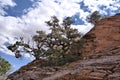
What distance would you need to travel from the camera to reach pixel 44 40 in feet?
185

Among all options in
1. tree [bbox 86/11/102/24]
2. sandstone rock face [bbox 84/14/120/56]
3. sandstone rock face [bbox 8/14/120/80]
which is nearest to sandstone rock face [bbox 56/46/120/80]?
sandstone rock face [bbox 8/14/120/80]

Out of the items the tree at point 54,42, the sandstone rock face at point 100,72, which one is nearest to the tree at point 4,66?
the tree at point 54,42

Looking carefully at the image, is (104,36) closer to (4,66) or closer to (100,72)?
(100,72)

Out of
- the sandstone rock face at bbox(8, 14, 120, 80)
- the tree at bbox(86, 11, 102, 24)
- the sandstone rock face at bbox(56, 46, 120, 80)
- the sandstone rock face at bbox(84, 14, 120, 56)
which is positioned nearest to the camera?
the sandstone rock face at bbox(56, 46, 120, 80)

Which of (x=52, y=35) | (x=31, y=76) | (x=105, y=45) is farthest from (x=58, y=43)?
(x=31, y=76)

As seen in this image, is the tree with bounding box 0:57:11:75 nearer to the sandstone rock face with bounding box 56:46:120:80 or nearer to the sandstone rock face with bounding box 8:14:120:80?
the sandstone rock face with bounding box 8:14:120:80

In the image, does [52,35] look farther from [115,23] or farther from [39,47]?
[115,23]

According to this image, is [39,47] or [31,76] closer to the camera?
[31,76]

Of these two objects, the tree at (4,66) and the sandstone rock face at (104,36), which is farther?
the tree at (4,66)

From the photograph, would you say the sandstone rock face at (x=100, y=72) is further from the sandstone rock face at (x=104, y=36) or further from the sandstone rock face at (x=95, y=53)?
the sandstone rock face at (x=104, y=36)

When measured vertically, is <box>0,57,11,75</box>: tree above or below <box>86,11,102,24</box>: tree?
below

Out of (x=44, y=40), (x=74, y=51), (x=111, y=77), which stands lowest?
(x=111, y=77)

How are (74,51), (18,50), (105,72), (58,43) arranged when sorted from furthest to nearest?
(18,50)
(58,43)
(74,51)
(105,72)

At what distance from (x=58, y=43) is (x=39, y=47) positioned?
410cm
